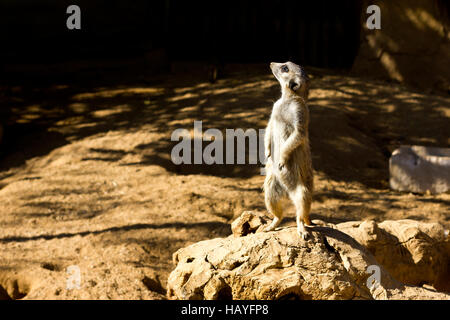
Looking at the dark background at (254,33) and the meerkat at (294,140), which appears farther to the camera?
the dark background at (254,33)

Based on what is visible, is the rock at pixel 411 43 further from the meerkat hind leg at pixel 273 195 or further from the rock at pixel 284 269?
the meerkat hind leg at pixel 273 195

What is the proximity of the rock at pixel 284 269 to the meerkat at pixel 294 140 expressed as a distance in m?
0.15

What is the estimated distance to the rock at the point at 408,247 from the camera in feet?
14.7

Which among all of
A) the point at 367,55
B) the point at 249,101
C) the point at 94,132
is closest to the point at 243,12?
the point at 367,55

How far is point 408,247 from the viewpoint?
4668mm

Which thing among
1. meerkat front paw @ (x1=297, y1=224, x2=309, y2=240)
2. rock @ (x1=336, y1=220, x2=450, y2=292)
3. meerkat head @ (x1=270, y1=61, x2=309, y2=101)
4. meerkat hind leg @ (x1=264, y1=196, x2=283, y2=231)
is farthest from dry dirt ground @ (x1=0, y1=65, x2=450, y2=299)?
meerkat head @ (x1=270, y1=61, x2=309, y2=101)

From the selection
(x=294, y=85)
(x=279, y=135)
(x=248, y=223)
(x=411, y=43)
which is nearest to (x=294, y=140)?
(x=279, y=135)

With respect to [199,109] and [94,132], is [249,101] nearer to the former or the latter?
[199,109]

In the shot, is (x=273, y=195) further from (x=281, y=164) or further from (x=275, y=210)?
(x=281, y=164)

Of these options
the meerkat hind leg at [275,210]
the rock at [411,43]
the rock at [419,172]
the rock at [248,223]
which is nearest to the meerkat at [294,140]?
the meerkat hind leg at [275,210]

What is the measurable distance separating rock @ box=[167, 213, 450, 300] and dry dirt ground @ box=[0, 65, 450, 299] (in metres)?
0.83

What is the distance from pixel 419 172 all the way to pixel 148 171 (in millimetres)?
3091

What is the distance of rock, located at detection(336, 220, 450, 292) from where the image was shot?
449 centimetres

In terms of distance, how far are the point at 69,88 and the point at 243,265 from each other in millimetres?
7460
